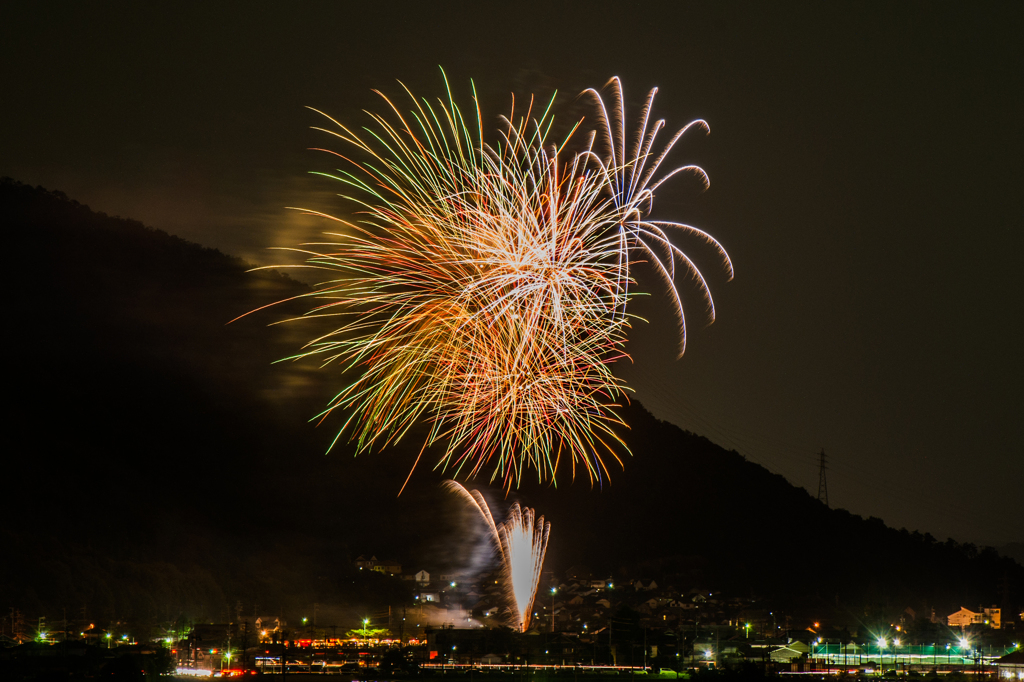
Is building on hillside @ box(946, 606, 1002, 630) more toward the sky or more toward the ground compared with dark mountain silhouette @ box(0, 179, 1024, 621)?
more toward the ground

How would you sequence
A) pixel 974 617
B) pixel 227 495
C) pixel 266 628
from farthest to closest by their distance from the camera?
pixel 227 495 < pixel 974 617 < pixel 266 628

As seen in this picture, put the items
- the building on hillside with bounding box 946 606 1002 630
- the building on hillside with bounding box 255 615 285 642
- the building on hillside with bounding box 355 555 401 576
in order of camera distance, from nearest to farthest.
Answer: the building on hillside with bounding box 255 615 285 642, the building on hillside with bounding box 946 606 1002 630, the building on hillside with bounding box 355 555 401 576

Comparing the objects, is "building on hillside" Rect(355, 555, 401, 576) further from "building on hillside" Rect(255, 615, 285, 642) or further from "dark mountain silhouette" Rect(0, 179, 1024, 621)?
"building on hillside" Rect(255, 615, 285, 642)

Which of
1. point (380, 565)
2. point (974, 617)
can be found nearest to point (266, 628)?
point (380, 565)

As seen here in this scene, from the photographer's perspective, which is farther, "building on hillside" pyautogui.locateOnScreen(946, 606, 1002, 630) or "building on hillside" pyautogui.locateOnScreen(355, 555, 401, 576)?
"building on hillside" pyautogui.locateOnScreen(355, 555, 401, 576)

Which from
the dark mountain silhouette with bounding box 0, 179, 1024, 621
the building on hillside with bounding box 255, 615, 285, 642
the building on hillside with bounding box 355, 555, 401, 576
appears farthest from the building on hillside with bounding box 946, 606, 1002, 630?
the building on hillside with bounding box 255, 615, 285, 642

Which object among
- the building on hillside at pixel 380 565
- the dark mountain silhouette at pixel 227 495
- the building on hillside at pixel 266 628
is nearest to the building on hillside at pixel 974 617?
the dark mountain silhouette at pixel 227 495

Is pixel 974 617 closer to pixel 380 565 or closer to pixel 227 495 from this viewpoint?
pixel 380 565

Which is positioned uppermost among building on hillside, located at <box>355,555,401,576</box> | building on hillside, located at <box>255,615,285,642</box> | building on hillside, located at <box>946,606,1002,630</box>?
building on hillside, located at <box>355,555,401,576</box>
